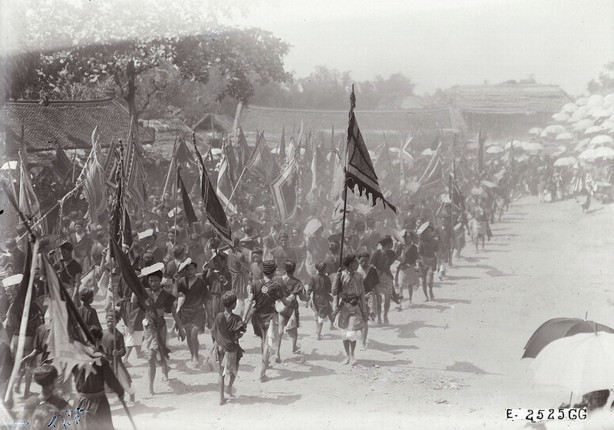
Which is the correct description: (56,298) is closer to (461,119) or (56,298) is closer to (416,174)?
(416,174)

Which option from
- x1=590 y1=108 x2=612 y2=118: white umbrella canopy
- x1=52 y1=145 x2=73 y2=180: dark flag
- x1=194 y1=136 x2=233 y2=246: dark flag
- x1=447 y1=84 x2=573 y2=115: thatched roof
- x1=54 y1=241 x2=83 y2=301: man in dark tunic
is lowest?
x1=54 y1=241 x2=83 y2=301: man in dark tunic

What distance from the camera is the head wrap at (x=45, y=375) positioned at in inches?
224

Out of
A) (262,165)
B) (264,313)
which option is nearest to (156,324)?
(264,313)

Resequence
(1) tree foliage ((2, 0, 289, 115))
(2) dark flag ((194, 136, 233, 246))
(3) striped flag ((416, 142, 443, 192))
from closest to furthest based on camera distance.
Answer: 1. (2) dark flag ((194, 136, 233, 246))
2. (3) striped flag ((416, 142, 443, 192))
3. (1) tree foliage ((2, 0, 289, 115))

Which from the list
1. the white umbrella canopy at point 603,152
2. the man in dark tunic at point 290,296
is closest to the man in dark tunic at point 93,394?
the man in dark tunic at point 290,296

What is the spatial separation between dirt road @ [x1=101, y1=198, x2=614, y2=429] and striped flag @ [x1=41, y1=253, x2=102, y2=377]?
2.08m

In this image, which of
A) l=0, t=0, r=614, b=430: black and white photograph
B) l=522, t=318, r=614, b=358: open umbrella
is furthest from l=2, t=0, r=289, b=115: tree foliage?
l=522, t=318, r=614, b=358: open umbrella

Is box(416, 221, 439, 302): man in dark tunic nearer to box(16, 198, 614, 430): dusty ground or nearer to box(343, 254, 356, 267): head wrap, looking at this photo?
box(16, 198, 614, 430): dusty ground

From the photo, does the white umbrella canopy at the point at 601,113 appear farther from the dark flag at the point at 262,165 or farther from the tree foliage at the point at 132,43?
the dark flag at the point at 262,165

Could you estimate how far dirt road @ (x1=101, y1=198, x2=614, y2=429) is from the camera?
771cm

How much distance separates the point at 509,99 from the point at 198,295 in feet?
161

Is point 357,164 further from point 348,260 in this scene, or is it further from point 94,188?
point 94,188

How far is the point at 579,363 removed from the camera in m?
5.37

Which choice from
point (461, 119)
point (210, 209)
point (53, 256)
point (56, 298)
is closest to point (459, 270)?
point (210, 209)
